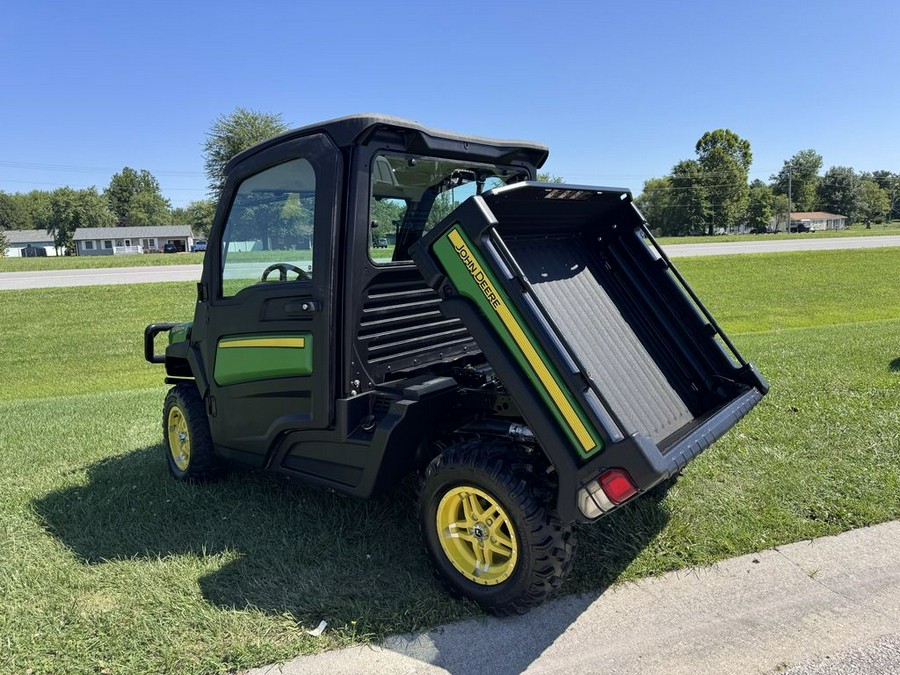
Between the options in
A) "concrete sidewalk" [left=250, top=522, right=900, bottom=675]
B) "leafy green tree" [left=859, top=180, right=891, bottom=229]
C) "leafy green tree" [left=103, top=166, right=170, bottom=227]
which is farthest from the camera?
"leafy green tree" [left=103, top=166, right=170, bottom=227]

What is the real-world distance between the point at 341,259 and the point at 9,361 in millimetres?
11510

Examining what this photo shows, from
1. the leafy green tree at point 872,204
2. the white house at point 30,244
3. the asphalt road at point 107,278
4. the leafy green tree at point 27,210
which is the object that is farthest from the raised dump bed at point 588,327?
the leafy green tree at point 27,210

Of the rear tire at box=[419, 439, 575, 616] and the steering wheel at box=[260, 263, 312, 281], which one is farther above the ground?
the steering wheel at box=[260, 263, 312, 281]

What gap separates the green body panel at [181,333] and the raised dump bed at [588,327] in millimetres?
2507

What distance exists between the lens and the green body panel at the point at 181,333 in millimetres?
4678

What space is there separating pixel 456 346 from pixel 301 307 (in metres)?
1.10

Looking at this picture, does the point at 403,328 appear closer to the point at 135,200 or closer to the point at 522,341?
the point at 522,341

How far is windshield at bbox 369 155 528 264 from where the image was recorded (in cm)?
348

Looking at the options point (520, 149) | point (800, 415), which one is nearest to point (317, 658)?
point (520, 149)

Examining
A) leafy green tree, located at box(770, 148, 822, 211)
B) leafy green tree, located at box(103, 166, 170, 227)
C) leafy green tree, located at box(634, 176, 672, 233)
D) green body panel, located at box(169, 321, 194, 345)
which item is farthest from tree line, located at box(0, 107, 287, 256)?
leafy green tree, located at box(770, 148, 822, 211)

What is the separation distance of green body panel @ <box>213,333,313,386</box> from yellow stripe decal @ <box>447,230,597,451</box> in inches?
43.0

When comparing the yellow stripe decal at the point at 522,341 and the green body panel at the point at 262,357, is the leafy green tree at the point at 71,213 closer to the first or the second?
the green body panel at the point at 262,357

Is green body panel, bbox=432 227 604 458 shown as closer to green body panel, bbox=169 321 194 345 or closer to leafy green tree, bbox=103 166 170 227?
green body panel, bbox=169 321 194 345

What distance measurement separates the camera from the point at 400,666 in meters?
2.59
